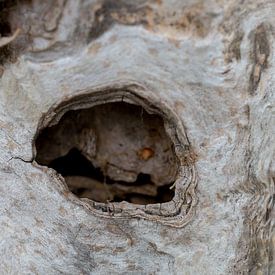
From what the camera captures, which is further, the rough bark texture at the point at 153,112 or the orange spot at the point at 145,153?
the orange spot at the point at 145,153

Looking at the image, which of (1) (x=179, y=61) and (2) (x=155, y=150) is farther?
(2) (x=155, y=150)

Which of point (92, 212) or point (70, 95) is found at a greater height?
point (70, 95)

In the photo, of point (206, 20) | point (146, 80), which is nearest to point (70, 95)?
point (146, 80)

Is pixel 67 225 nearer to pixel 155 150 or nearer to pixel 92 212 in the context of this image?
pixel 92 212

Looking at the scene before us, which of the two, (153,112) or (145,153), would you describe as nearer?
(153,112)

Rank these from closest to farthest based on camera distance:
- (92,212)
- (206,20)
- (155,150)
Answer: (206,20) → (92,212) → (155,150)

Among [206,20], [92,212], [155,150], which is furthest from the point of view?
[155,150]

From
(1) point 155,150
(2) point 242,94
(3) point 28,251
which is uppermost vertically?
(2) point 242,94

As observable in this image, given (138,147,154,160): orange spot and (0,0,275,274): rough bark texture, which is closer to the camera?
(0,0,275,274): rough bark texture
